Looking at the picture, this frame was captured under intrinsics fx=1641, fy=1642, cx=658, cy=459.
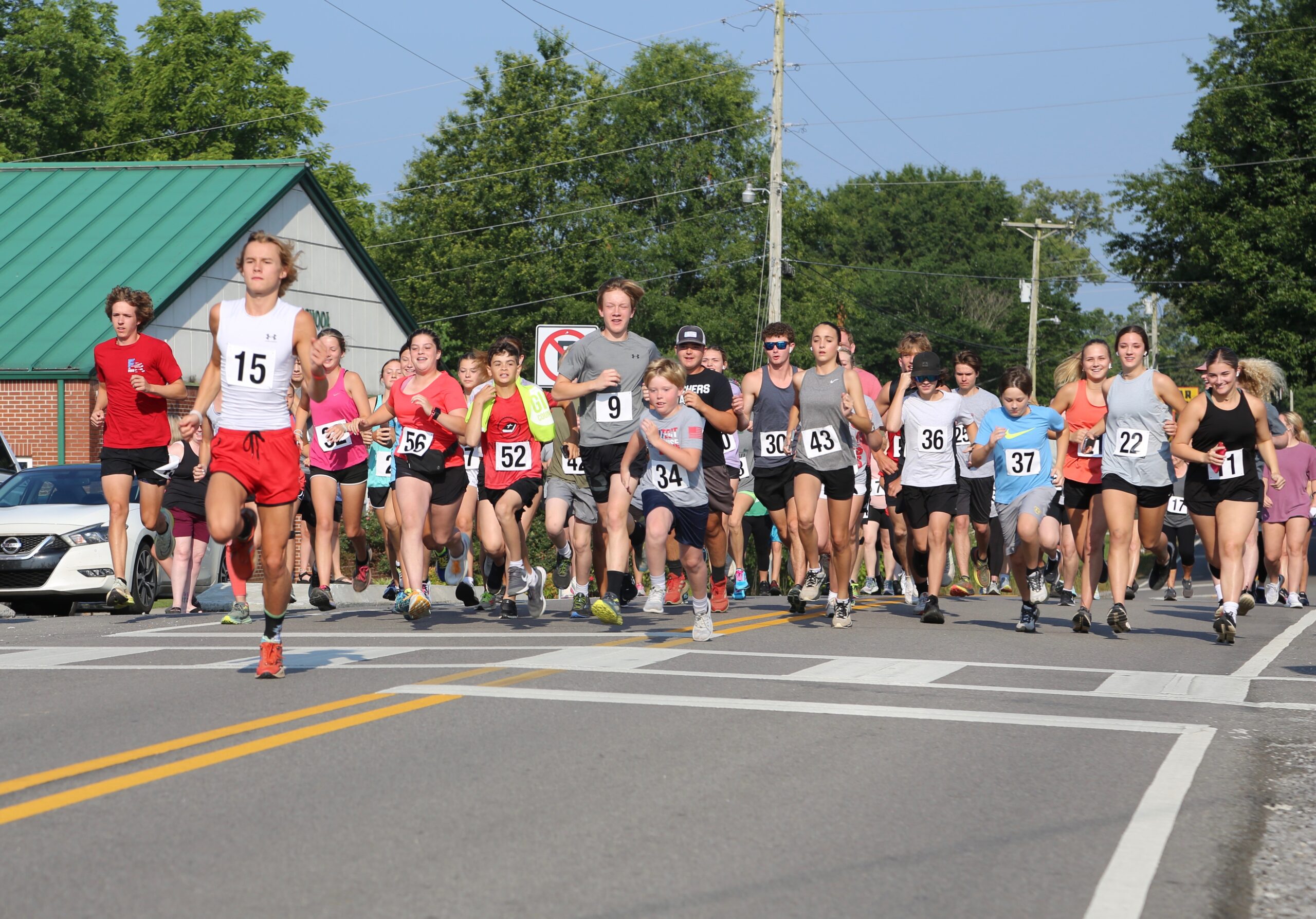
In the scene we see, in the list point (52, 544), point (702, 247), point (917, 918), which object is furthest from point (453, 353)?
point (917, 918)

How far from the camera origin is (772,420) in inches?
530

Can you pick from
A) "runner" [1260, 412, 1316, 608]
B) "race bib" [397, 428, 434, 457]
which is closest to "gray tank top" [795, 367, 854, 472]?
"race bib" [397, 428, 434, 457]

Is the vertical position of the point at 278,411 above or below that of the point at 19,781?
above

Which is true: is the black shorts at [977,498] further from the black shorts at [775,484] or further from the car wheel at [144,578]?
the car wheel at [144,578]

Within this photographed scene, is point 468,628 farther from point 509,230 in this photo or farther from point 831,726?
point 509,230

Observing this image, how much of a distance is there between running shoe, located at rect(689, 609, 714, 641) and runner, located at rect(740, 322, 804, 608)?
60.0 inches

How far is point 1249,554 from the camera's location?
49.2 ft

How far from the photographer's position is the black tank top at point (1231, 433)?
1247cm

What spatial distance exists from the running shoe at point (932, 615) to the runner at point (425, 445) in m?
3.83

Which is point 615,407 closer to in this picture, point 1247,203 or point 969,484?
point 969,484

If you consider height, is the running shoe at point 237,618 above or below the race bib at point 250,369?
below

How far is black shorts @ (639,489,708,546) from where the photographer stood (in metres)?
11.2

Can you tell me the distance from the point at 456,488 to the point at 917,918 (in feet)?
27.9

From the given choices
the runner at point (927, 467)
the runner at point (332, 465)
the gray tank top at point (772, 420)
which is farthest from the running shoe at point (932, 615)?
the runner at point (332, 465)
